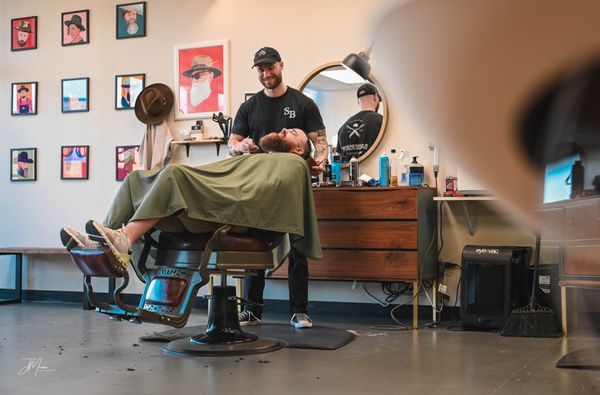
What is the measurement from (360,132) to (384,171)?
46 cm

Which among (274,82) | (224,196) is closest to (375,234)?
(274,82)

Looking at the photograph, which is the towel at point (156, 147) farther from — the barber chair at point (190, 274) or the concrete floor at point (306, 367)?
the barber chair at point (190, 274)

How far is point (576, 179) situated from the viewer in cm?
44

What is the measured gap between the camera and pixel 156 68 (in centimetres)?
566

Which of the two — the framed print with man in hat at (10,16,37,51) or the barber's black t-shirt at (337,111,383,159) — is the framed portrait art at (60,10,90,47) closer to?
the framed print with man in hat at (10,16,37,51)

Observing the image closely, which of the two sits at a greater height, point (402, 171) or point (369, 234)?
point (402, 171)

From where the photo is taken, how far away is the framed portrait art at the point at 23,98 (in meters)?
6.11

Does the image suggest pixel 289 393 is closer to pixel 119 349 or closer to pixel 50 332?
pixel 119 349

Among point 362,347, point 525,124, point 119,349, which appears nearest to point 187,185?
point 119,349

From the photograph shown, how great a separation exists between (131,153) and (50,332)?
6.76ft

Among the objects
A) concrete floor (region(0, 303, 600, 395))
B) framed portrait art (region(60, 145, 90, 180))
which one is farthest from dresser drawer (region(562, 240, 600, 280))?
framed portrait art (region(60, 145, 90, 180))

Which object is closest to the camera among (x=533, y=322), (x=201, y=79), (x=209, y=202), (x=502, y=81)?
(x=502, y=81)

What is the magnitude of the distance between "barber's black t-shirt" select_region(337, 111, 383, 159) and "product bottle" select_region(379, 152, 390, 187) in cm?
32

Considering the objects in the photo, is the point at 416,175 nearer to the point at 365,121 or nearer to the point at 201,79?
the point at 365,121
